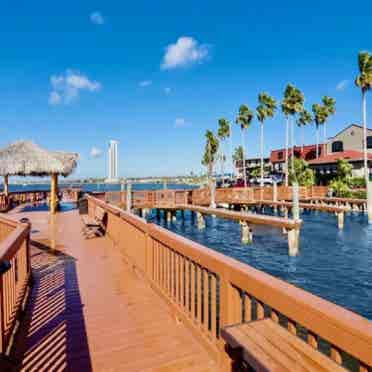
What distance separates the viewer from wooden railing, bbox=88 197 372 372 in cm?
150

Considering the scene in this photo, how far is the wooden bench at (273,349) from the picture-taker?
5.54 ft

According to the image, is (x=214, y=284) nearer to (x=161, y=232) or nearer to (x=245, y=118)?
(x=161, y=232)

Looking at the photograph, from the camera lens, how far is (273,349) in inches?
73.8

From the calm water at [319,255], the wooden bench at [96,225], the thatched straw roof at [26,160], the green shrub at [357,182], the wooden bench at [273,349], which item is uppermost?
the thatched straw roof at [26,160]

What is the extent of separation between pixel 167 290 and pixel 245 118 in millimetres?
43393

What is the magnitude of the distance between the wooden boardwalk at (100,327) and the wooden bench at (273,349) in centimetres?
96

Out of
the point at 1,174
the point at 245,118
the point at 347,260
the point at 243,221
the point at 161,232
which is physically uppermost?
the point at 245,118

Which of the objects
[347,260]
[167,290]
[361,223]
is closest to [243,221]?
[347,260]

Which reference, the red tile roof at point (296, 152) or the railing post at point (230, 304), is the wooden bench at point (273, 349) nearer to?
the railing post at point (230, 304)

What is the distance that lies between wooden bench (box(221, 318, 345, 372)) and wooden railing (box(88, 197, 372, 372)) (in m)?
0.06

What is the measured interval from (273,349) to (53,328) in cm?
275

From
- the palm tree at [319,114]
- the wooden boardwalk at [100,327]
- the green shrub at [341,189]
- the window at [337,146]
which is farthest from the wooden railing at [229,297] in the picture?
the palm tree at [319,114]

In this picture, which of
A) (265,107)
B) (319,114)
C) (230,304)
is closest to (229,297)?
(230,304)

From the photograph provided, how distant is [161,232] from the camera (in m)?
4.09
